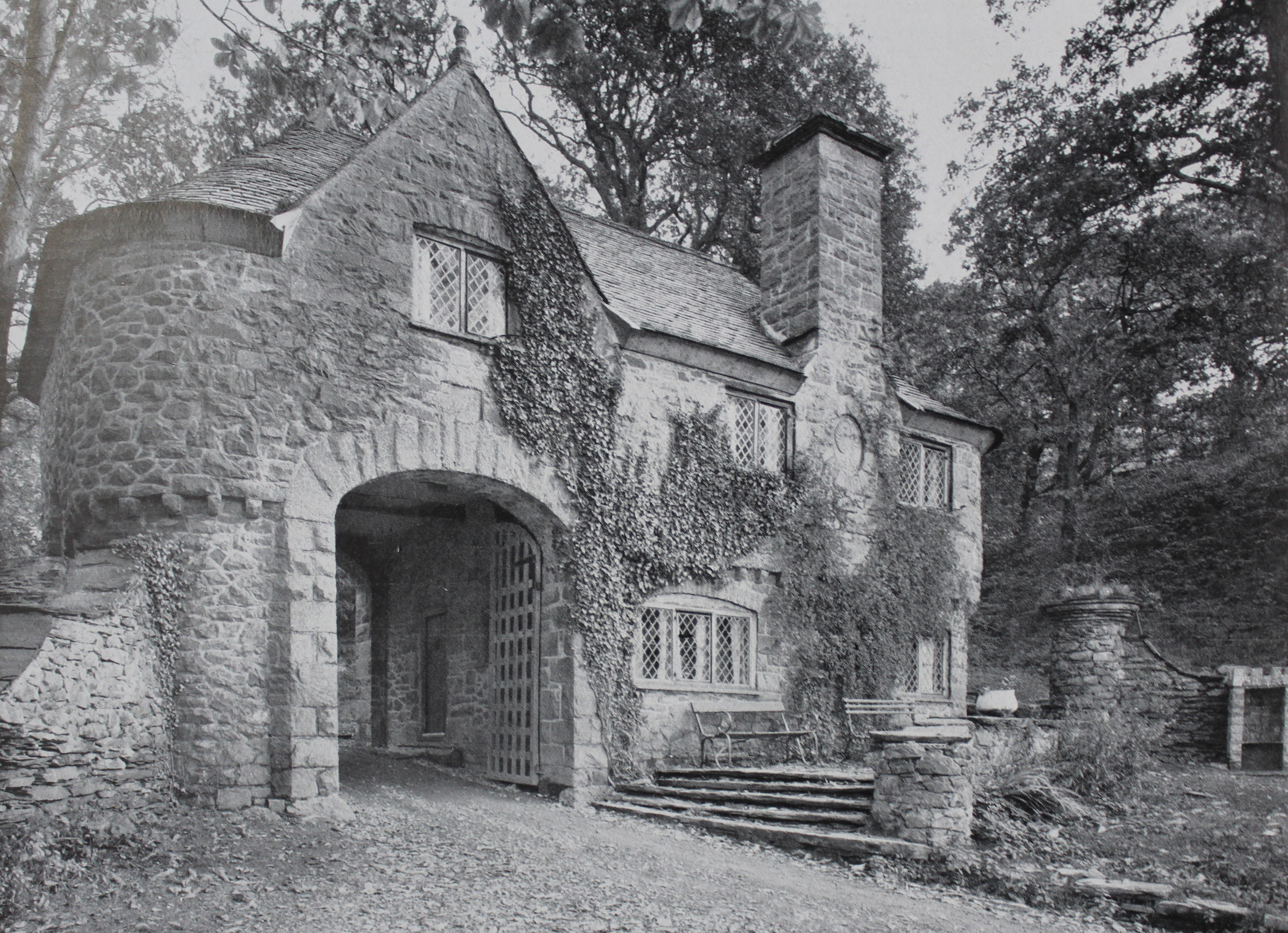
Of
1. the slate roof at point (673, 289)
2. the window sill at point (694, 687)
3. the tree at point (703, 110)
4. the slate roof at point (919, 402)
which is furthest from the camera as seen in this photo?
the tree at point (703, 110)

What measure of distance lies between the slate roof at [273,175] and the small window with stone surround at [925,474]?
30.4 feet

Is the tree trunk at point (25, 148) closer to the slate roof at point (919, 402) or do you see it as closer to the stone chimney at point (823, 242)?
the stone chimney at point (823, 242)

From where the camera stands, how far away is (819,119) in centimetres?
1536

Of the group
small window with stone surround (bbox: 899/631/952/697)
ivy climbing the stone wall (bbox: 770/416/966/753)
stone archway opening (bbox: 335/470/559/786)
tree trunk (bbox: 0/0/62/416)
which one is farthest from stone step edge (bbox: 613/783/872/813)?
tree trunk (bbox: 0/0/62/416)

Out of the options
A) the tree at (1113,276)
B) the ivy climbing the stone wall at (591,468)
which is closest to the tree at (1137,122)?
the tree at (1113,276)

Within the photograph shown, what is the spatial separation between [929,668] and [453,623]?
7271 millimetres

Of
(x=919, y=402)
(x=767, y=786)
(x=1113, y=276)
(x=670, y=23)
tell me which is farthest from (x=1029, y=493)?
(x=670, y=23)

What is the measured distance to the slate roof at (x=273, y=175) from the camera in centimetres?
1014

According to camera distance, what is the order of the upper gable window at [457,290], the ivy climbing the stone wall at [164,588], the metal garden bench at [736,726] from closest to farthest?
1. the ivy climbing the stone wall at [164,588]
2. the upper gable window at [457,290]
3. the metal garden bench at [736,726]

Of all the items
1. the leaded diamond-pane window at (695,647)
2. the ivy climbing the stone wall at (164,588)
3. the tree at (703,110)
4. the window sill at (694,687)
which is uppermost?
the tree at (703,110)

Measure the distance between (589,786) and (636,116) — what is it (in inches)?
803

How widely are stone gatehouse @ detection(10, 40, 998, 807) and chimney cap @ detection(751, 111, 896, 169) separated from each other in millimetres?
46

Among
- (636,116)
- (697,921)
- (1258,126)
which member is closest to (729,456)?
(697,921)

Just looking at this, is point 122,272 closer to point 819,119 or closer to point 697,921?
point 697,921
